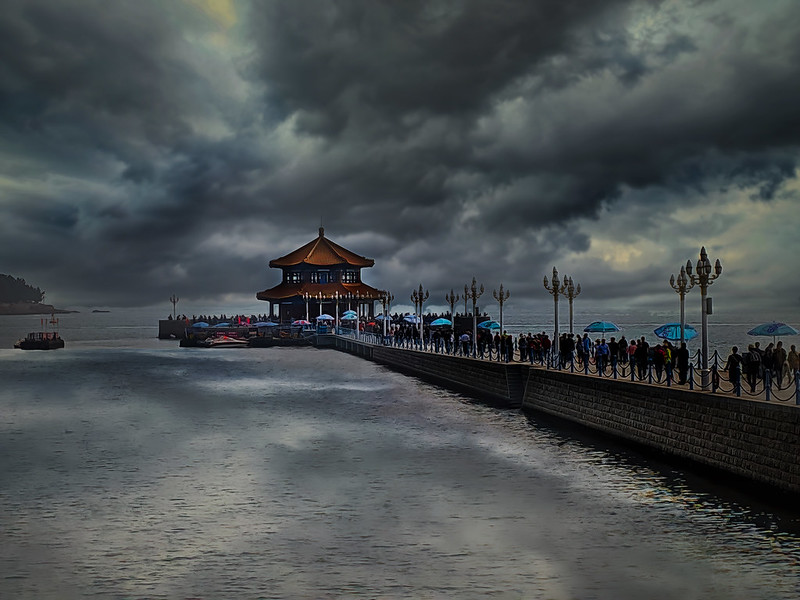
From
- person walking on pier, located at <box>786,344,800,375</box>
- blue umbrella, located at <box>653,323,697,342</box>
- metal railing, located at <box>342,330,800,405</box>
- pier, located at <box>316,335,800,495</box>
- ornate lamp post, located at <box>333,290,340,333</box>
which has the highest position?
ornate lamp post, located at <box>333,290,340,333</box>

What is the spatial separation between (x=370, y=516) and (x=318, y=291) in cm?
9872

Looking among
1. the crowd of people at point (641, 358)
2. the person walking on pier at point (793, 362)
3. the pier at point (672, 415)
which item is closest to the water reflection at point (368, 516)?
the pier at point (672, 415)

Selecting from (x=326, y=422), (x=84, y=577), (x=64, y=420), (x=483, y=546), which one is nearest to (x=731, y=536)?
(x=483, y=546)

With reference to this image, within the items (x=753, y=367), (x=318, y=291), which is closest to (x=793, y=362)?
(x=753, y=367)

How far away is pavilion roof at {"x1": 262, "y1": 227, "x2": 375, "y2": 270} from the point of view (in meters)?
121

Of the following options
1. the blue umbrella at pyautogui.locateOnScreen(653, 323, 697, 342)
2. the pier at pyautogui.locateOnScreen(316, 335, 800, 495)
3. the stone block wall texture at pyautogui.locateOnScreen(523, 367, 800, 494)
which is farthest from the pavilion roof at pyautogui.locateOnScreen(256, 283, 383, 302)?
the blue umbrella at pyautogui.locateOnScreen(653, 323, 697, 342)

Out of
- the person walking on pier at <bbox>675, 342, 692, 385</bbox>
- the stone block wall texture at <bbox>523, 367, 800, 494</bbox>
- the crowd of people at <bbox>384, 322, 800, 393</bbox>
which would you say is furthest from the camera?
the person walking on pier at <bbox>675, 342, 692, 385</bbox>

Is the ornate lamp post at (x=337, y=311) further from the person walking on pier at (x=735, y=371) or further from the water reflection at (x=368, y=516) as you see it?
the person walking on pier at (x=735, y=371)

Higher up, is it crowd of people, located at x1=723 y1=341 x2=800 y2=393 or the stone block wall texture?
crowd of people, located at x1=723 y1=341 x2=800 y2=393

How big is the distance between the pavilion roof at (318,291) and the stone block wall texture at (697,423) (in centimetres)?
8389

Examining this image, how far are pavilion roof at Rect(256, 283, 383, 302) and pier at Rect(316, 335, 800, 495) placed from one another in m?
73.3

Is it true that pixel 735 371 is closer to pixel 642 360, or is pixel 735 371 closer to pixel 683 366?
pixel 683 366

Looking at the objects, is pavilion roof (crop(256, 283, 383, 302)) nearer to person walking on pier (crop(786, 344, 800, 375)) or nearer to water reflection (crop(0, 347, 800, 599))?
water reflection (crop(0, 347, 800, 599))

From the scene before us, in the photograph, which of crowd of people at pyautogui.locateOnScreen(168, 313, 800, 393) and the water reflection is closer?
the water reflection
